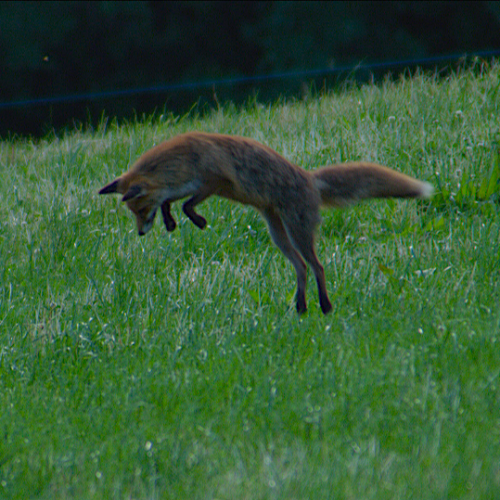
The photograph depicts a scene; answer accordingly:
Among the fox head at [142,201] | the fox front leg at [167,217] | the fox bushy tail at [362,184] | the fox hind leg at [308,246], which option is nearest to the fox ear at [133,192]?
the fox head at [142,201]

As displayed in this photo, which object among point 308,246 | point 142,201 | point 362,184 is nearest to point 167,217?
point 142,201

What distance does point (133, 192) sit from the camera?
3.55m

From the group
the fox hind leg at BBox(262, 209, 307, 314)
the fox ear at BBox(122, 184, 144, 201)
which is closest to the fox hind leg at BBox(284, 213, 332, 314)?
the fox hind leg at BBox(262, 209, 307, 314)

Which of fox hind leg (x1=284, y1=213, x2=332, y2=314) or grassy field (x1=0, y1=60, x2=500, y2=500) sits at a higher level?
fox hind leg (x1=284, y1=213, x2=332, y2=314)

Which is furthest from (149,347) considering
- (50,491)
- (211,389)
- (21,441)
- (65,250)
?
(65,250)

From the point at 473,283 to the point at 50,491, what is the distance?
100 inches

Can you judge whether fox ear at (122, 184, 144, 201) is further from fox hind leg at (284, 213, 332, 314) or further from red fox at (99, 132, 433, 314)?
fox hind leg at (284, 213, 332, 314)

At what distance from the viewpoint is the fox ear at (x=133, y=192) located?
11.5ft

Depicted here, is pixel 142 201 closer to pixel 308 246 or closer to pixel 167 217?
pixel 167 217

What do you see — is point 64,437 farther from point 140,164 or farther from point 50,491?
point 140,164

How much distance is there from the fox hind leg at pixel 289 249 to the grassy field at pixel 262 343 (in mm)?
117

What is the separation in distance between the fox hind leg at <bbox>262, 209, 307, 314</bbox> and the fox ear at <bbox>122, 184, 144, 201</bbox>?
→ 84cm

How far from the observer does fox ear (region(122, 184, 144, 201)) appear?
352 cm

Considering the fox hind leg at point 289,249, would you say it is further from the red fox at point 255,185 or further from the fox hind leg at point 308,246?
the fox hind leg at point 308,246
